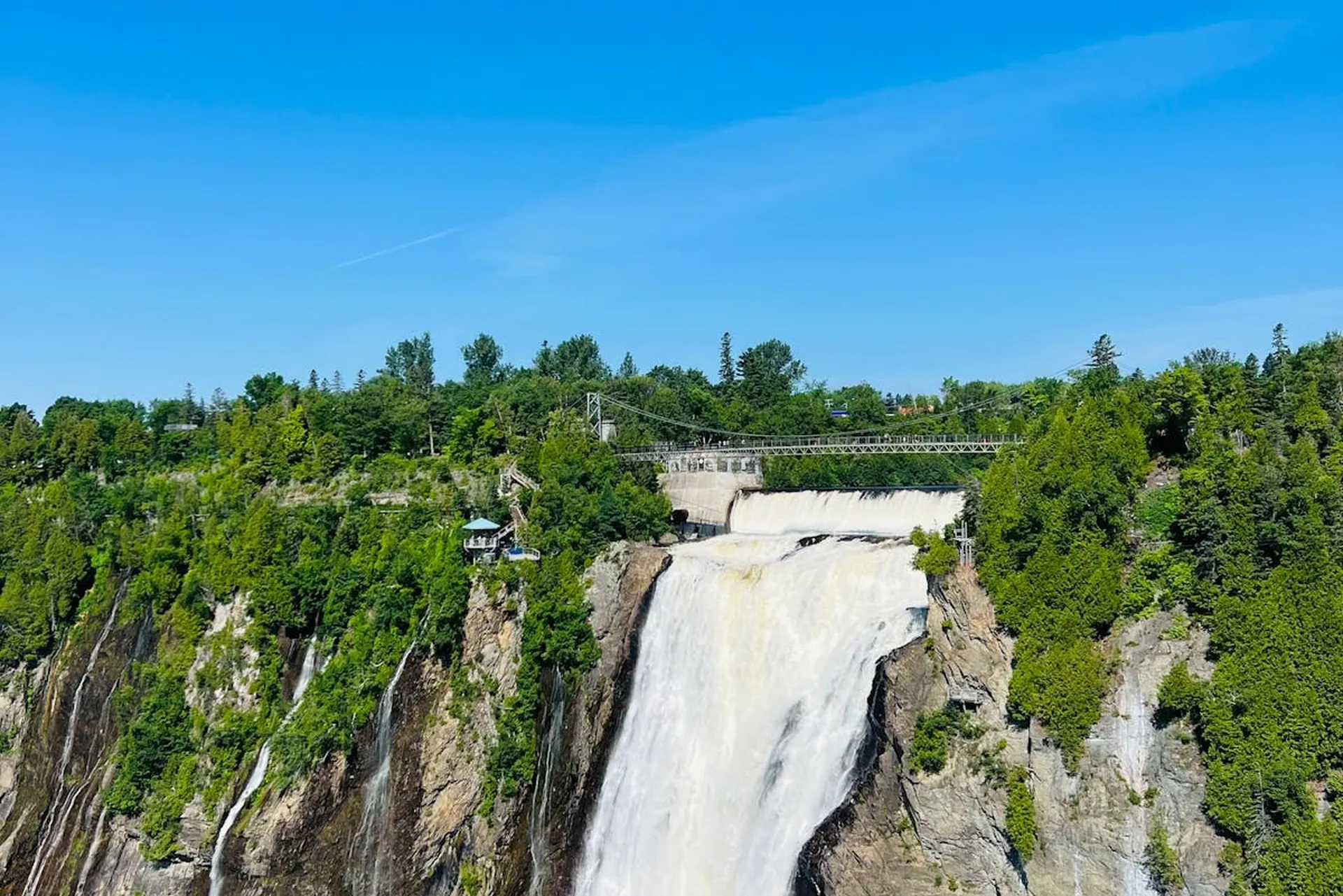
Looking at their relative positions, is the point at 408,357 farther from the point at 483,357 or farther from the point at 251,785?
the point at 251,785

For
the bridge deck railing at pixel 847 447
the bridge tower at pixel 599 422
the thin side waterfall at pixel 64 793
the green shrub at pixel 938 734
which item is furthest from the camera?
the bridge tower at pixel 599 422

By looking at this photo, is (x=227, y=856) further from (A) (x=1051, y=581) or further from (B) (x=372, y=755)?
(A) (x=1051, y=581)

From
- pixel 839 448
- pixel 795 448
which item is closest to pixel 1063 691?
pixel 839 448

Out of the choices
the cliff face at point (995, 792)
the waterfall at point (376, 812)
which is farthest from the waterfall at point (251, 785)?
the cliff face at point (995, 792)

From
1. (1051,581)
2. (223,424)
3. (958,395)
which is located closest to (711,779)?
(1051,581)

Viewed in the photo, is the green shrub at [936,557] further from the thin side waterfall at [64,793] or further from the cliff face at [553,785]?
the thin side waterfall at [64,793]
